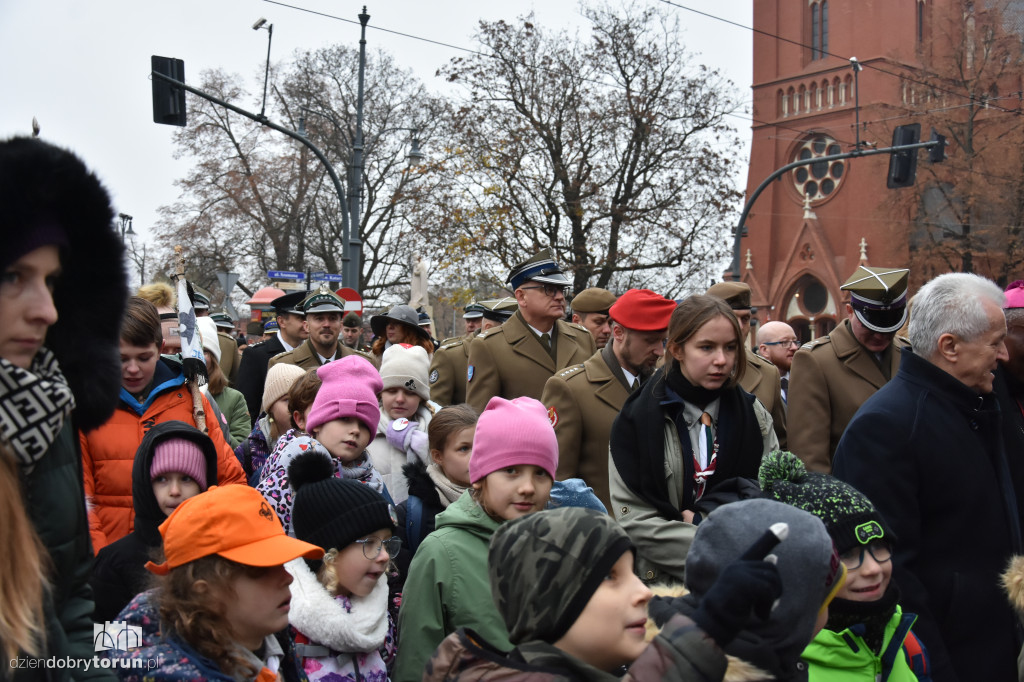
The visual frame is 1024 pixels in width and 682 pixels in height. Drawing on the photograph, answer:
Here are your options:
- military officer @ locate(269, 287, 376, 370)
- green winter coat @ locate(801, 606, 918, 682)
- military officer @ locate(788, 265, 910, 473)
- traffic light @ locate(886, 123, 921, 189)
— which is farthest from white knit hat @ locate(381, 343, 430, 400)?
traffic light @ locate(886, 123, 921, 189)

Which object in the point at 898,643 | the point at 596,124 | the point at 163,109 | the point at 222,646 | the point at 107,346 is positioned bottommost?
the point at 898,643

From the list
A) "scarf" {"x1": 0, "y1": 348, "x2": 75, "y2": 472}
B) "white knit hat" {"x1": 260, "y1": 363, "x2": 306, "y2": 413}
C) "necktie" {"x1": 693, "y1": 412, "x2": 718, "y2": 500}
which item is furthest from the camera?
"white knit hat" {"x1": 260, "y1": 363, "x2": 306, "y2": 413}

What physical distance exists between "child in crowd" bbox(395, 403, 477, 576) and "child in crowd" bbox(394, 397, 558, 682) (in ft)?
2.82

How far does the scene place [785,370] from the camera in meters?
9.51

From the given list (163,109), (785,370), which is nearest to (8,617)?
(785,370)

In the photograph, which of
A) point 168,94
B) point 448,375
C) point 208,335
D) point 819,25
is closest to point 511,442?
point 208,335

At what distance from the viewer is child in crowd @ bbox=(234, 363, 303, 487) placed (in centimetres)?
600

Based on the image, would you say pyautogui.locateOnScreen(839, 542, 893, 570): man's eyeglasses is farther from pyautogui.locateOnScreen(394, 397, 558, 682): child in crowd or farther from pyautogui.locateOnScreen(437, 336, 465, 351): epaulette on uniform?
pyautogui.locateOnScreen(437, 336, 465, 351): epaulette on uniform

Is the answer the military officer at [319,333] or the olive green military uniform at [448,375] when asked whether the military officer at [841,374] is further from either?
the military officer at [319,333]

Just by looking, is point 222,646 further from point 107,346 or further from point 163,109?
point 163,109

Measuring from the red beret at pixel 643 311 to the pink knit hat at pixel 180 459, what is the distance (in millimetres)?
2240

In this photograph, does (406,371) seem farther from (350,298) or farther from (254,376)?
(350,298)

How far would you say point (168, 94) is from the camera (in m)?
13.3

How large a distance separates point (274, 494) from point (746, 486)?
206cm
